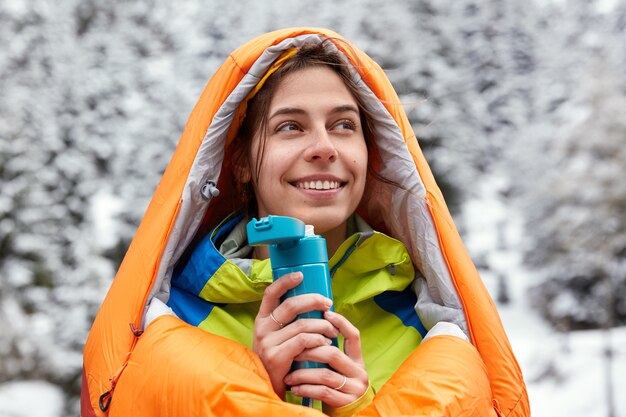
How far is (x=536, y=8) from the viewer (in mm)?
7613

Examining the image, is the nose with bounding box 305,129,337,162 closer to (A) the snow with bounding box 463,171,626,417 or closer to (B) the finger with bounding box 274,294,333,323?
(B) the finger with bounding box 274,294,333,323

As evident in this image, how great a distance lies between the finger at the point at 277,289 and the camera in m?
0.95

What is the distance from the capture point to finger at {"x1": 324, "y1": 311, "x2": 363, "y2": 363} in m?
0.96

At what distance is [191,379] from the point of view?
0.97 m

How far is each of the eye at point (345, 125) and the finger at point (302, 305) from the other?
42 centimetres

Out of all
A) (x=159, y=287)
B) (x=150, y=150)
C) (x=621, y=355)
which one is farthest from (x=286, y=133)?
(x=621, y=355)

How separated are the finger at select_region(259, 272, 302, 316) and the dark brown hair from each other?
1.11 feet

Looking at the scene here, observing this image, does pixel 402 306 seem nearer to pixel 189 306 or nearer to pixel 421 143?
pixel 189 306

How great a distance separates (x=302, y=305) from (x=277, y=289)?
0.16 feet

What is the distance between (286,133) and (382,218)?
1.19 feet

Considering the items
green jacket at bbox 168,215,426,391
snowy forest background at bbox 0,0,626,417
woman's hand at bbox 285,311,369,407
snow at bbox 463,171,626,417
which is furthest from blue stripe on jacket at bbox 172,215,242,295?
snow at bbox 463,171,626,417

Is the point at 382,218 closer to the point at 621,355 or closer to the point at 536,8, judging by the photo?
the point at 621,355

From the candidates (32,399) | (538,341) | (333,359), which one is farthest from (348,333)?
(538,341)

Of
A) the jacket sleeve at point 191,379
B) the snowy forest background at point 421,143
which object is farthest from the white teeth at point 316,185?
the snowy forest background at point 421,143
